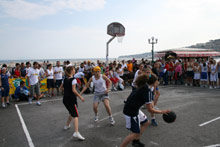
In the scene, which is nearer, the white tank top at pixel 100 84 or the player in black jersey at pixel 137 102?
the player in black jersey at pixel 137 102

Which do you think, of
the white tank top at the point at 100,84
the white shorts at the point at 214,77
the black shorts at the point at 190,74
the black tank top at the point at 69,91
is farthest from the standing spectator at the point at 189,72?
the black tank top at the point at 69,91

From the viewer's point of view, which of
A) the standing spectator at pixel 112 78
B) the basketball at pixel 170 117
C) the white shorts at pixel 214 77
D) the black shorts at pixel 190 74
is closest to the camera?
the basketball at pixel 170 117

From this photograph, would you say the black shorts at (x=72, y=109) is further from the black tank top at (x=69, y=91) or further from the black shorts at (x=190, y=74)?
the black shorts at (x=190, y=74)

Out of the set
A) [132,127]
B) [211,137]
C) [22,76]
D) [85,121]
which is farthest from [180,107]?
[22,76]

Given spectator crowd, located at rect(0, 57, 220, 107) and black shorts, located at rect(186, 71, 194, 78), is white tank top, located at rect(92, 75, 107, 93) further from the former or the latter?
black shorts, located at rect(186, 71, 194, 78)

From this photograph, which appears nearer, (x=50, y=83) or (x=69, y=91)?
(x=69, y=91)

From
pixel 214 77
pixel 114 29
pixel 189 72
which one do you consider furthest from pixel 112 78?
pixel 214 77

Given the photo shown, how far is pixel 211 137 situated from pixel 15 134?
528 centimetres

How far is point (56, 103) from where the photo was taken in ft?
28.8

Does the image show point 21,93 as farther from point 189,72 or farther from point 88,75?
point 189,72

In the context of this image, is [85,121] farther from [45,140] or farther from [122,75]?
[122,75]

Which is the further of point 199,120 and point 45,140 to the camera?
point 199,120

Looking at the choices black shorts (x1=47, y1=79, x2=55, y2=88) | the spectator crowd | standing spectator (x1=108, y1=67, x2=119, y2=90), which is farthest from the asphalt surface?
standing spectator (x1=108, y1=67, x2=119, y2=90)

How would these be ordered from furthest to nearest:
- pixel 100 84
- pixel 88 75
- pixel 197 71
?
1. pixel 197 71
2. pixel 88 75
3. pixel 100 84
